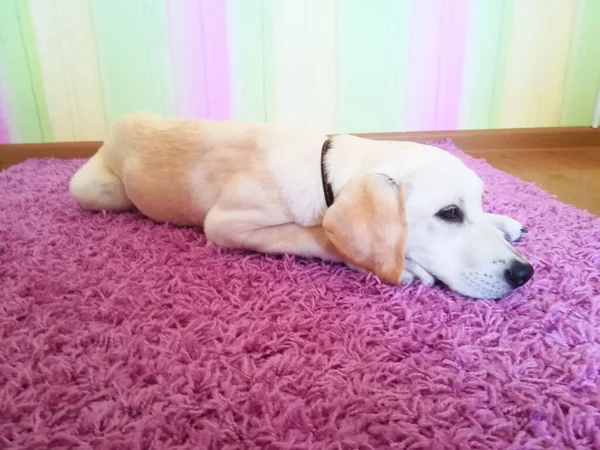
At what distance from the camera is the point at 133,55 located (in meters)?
2.58

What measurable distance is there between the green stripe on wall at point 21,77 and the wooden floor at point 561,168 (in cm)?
239

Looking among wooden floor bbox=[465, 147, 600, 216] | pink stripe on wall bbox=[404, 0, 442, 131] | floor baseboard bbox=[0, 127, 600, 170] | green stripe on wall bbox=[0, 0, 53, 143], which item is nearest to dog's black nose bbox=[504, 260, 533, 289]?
wooden floor bbox=[465, 147, 600, 216]

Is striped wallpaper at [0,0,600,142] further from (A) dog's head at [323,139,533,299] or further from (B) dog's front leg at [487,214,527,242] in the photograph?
(A) dog's head at [323,139,533,299]

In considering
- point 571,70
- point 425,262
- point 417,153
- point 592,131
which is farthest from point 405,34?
point 425,262

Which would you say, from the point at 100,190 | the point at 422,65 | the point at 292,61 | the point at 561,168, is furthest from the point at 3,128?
the point at 561,168

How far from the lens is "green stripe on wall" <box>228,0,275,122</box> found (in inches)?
101

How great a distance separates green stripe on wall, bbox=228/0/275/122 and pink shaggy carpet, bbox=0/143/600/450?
1473 mm

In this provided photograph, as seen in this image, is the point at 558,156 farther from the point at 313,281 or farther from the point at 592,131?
the point at 313,281

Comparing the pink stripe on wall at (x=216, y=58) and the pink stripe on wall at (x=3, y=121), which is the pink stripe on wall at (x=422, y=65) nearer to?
the pink stripe on wall at (x=216, y=58)

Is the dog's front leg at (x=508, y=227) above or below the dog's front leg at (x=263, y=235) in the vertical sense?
below

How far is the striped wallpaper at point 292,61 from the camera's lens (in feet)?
8.34

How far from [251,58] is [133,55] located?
2.00 feet

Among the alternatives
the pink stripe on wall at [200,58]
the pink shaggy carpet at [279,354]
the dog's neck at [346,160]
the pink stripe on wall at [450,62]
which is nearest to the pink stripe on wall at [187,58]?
the pink stripe on wall at [200,58]

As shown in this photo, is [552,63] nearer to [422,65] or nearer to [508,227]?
[422,65]
